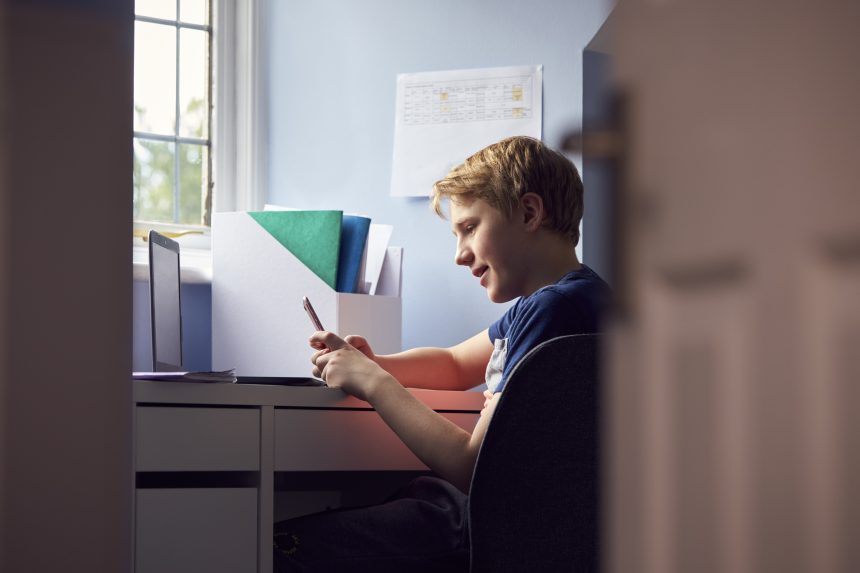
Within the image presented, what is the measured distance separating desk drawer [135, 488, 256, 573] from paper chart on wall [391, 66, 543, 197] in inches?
34.3

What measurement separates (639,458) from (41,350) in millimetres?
127

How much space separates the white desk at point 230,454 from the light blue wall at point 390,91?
57 centimetres

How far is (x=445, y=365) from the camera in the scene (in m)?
1.62

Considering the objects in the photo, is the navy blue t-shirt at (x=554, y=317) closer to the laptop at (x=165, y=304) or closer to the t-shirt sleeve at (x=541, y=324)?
the t-shirt sleeve at (x=541, y=324)

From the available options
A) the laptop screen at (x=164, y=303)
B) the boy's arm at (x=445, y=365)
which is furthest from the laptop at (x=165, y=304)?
the boy's arm at (x=445, y=365)

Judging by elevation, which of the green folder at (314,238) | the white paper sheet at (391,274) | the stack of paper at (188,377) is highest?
the green folder at (314,238)

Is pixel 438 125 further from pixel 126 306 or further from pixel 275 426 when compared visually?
pixel 126 306

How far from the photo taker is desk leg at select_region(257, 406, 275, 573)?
1.18 metres

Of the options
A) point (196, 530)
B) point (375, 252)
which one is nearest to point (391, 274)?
point (375, 252)

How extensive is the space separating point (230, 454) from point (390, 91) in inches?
38.9

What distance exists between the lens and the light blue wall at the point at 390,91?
6.07 ft

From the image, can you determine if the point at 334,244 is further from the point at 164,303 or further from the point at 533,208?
the point at 533,208

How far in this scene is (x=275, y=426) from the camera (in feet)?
4.02

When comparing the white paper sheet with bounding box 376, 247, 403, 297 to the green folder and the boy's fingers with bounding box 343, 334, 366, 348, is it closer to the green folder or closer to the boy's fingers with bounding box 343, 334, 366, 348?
the green folder
